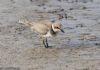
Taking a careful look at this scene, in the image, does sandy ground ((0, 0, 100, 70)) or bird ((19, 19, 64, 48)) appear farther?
bird ((19, 19, 64, 48))

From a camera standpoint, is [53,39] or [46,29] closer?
[46,29]

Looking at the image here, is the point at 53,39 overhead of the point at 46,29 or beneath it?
beneath

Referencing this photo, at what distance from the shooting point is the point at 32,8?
16.5 metres

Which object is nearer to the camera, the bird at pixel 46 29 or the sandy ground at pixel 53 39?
the sandy ground at pixel 53 39

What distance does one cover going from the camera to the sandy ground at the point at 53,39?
9820 millimetres

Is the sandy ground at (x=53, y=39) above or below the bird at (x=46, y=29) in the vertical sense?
below

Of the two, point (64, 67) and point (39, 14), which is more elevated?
point (64, 67)

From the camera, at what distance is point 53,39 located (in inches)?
475

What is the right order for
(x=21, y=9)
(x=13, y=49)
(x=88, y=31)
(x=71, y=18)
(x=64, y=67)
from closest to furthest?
(x=64, y=67), (x=13, y=49), (x=88, y=31), (x=71, y=18), (x=21, y=9)

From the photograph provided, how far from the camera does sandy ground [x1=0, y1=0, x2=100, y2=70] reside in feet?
32.2

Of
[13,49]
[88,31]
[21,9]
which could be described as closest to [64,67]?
[13,49]

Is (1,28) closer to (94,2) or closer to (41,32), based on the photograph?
(41,32)

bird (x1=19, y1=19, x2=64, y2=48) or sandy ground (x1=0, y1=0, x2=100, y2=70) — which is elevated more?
bird (x1=19, y1=19, x2=64, y2=48)

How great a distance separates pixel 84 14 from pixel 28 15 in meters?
1.82
